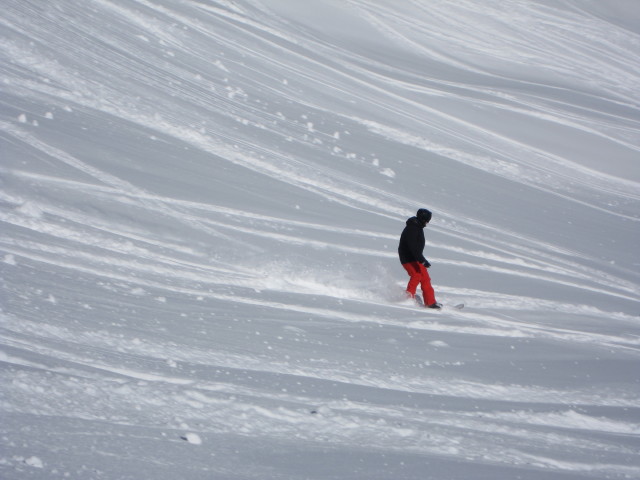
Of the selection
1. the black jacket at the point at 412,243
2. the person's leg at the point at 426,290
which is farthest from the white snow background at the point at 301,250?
the black jacket at the point at 412,243

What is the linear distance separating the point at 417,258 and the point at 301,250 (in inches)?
65.5

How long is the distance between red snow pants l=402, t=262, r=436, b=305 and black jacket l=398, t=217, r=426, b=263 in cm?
8

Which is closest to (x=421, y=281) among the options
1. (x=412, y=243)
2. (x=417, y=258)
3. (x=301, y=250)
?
(x=417, y=258)

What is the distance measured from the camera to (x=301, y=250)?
9742 millimetres

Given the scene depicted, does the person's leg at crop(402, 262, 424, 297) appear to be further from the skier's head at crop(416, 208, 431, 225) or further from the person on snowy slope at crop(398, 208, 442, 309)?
the skier's head at crop(416, 208, 431, 225)

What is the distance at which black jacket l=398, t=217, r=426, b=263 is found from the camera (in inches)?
344

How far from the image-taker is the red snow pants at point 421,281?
8.70 meters

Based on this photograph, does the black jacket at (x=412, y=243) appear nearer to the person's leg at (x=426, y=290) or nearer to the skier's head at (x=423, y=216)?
the skier's head at (x=423, y=216)

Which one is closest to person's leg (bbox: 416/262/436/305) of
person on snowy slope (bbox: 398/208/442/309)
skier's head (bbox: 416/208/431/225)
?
person on snowy slope (bbox: 398/208/442/309)

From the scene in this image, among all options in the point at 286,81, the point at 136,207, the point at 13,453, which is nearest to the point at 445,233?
the point at 136,207

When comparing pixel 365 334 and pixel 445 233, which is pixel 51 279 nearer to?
→ pixel 365 334

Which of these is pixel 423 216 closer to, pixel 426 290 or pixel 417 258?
pixel 417 258

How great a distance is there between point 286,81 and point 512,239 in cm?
627

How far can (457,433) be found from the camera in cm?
534
